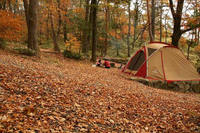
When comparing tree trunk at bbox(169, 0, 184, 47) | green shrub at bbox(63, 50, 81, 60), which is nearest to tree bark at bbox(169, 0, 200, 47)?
tree trunk at bbox(169, 0, 184, 47)

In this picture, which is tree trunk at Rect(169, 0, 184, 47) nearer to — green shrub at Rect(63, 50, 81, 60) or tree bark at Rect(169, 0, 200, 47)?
tree bark at Rect(169, 0, 200, 47)

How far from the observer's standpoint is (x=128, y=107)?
497 cm

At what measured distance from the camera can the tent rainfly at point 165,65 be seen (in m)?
9.56

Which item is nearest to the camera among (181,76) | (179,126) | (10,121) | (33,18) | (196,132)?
(10,121)

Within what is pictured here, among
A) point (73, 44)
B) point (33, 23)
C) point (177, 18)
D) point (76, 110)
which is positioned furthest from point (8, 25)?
point (177, 18)

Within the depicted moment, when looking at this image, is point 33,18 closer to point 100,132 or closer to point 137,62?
point 137,62

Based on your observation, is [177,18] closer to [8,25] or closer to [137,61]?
[137,61]

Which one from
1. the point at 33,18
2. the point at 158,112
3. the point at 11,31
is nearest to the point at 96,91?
the point at 158,112

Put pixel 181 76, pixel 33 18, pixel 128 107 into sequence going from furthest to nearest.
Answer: pixel 181 76, pixel 33 18, pixel 128 107

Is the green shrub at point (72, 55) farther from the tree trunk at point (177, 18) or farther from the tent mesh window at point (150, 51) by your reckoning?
the tree trunk at point (177, 18)

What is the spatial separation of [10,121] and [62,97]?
1721 mm

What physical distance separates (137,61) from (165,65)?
184 centimetres

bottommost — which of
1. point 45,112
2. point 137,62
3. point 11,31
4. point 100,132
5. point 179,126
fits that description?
point 179,126

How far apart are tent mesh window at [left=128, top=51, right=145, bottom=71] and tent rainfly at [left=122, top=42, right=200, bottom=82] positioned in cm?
14
